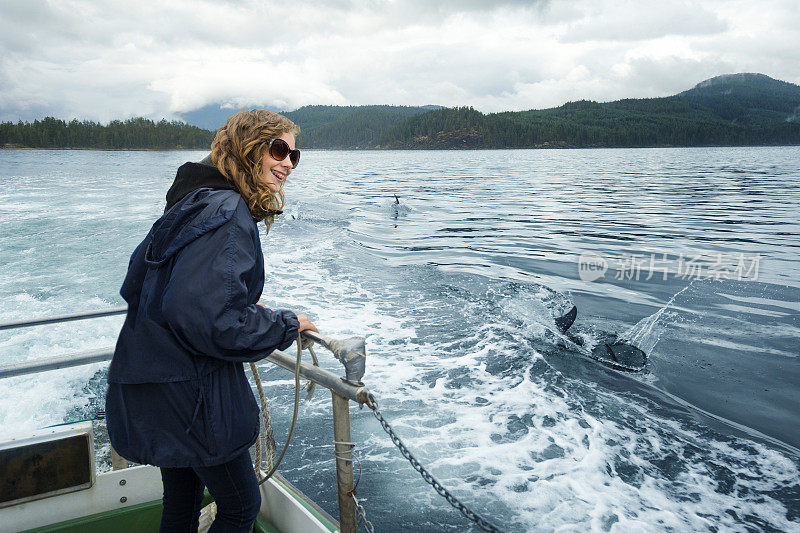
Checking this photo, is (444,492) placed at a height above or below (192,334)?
below

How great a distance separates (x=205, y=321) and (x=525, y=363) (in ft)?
19.7

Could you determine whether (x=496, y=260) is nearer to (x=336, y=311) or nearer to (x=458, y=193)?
(x=336, y=311)

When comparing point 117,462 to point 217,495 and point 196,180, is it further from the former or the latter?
point 196,180

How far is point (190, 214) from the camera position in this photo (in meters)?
1.74

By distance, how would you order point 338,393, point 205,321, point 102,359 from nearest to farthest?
point 205,321 → point 338,393 → point 102,359

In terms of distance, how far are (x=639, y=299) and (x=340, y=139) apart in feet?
638

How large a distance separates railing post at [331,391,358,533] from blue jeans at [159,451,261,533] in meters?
0.36

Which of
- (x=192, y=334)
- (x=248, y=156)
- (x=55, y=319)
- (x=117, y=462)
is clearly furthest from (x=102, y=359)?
(x=248, y=156)

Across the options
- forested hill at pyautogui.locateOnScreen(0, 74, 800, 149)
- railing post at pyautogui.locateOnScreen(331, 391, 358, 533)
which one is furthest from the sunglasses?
forested hill at pyautogui.locateOnScreen(0, 74, 800, 149)

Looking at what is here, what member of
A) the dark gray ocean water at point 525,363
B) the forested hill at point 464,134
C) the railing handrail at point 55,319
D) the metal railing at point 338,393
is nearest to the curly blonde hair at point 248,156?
the metal railing at point 338,393

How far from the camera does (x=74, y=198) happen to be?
23.5 m

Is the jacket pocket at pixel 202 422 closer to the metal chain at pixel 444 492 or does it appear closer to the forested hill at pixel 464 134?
the metal chain at pixel 444 492

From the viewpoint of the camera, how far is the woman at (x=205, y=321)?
168 cm

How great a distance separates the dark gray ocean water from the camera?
14.9ft
